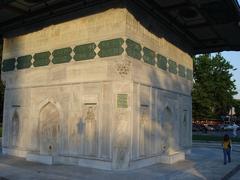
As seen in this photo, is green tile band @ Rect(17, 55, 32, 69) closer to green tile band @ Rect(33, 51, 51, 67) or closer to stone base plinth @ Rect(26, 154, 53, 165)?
green tile band @ Rect(33, 51, 51, 67)

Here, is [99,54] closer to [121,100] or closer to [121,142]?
[121,100]

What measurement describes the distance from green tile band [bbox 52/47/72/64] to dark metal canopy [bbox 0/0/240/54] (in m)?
1.45

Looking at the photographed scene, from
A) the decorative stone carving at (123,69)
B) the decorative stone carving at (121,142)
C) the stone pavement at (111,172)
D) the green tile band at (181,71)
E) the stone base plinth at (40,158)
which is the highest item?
the green tile band at (181,71)

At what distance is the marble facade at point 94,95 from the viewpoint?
45.9 feet

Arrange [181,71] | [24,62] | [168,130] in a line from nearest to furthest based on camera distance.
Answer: [168,130] → [24,62] → [181,71]

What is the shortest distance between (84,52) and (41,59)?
2.80 m

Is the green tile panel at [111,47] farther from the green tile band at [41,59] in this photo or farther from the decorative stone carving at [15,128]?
the decorative stone carving at [15,128]

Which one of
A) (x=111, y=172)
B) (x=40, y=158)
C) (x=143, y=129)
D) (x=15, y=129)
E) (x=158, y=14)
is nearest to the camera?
(x=111, y=172)

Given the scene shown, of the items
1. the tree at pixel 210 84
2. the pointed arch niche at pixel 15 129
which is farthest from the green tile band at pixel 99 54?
the tree at pixel 210 84

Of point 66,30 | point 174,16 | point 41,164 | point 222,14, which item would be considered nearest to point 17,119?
point 41,164

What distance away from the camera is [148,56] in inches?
616

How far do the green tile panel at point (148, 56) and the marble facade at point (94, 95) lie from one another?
0.04 meters

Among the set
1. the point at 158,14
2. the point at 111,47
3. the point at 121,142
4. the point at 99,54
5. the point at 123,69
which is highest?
the point at 158,14

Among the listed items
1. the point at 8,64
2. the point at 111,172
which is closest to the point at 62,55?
the point at 8,64
